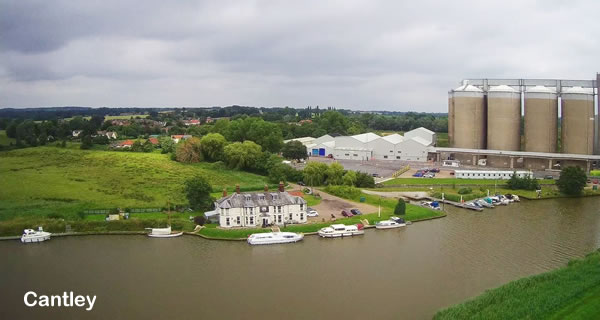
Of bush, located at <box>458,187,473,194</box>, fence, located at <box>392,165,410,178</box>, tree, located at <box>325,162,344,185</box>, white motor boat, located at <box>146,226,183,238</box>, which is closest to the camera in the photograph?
white motor boat, located at <box>146,226,183,238</box>

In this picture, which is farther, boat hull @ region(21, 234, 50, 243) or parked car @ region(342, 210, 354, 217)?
parked car @ region(342, 210, 354, 217)

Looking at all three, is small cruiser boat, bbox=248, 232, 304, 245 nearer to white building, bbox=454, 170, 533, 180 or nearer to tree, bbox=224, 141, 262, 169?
tree, bbox=224, 141, 262, 169

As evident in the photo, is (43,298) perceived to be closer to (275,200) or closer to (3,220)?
(3,220)

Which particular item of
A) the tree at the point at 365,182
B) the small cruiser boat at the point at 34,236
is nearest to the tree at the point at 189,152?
the tree at the point at 365,182

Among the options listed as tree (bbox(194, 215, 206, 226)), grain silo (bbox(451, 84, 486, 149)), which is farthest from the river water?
grain silo (bbox(451, 84, 486, 149))

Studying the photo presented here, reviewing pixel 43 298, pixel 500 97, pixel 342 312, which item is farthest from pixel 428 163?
pixel 43 298
